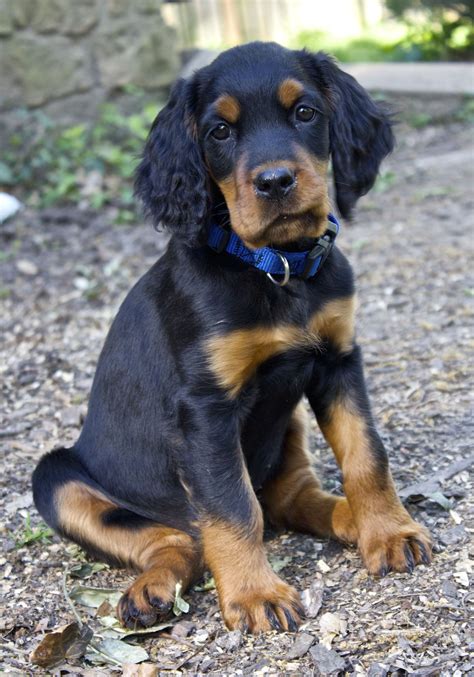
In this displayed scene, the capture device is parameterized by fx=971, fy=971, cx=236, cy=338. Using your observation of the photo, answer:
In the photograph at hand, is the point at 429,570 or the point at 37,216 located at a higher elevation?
the point at 429,570

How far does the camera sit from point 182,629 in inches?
132

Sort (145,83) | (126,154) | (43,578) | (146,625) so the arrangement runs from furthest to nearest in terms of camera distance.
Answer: (145,83) < (126,154) < (43,578) < (146,625)

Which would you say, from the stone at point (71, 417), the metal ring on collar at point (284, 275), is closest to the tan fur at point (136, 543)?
the metal ring on collar at point (284, 275)

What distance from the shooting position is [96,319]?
20.7 feet

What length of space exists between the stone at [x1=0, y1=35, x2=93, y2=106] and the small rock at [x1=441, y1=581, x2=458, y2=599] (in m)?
6.89

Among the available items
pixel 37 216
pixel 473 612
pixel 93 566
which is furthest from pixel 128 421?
pixel 37 216

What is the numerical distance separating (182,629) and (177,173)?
5.23 ft

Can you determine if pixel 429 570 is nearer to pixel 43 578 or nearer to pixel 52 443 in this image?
pixel 43 578

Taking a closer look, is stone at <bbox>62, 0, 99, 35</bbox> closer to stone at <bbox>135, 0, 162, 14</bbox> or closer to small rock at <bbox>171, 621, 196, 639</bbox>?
stone at <bbox>135, 0, 162, 14</bbox>

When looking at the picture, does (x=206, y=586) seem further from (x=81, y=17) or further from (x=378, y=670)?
(x=81, y=17)

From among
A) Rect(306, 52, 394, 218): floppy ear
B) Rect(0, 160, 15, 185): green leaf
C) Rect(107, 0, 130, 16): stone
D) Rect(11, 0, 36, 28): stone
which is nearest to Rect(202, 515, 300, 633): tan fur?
Rect(306, 52, 394, 218): floppy ear

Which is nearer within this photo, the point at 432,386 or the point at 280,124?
the point at 280,124

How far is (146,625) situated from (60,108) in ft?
22.2

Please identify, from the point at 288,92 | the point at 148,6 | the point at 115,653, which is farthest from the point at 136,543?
the point at 148,6
